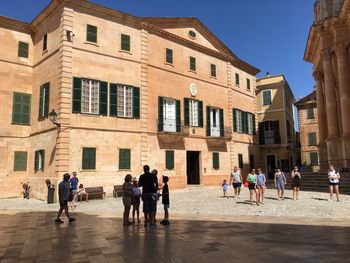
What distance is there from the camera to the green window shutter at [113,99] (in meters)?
20.9

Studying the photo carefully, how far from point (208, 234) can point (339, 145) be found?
60.5 feet

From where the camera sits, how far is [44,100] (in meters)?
20.7

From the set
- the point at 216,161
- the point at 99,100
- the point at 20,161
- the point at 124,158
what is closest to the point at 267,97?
the point at 216,161

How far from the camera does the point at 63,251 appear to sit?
693 cm

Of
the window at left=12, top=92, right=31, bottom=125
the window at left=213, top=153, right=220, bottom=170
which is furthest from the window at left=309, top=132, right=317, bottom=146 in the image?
the window at left=12, top=92, right=31, bottom=125

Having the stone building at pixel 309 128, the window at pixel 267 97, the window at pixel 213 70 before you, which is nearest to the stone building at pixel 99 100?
the window at pixel 213 70

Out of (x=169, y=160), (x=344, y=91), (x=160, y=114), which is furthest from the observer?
(x=169, y=160)

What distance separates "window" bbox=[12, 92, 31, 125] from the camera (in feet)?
69.6

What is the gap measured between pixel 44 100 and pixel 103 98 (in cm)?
364

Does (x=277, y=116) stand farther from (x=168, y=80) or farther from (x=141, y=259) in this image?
(x=141, y=259)

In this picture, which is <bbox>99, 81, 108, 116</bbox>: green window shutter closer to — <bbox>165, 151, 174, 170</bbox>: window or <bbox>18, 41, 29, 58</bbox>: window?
<bbox>165, 151, 174, 170</bbox>: window

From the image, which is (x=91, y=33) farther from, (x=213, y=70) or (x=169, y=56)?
(x=213, y=70)

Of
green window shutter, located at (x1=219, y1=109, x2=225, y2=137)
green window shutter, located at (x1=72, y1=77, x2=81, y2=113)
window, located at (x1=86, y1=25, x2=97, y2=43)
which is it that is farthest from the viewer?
green window shutter, located at (x1=219, y1=109, x2=225, y2=137)

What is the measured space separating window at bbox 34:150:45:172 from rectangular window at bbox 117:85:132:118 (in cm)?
521
